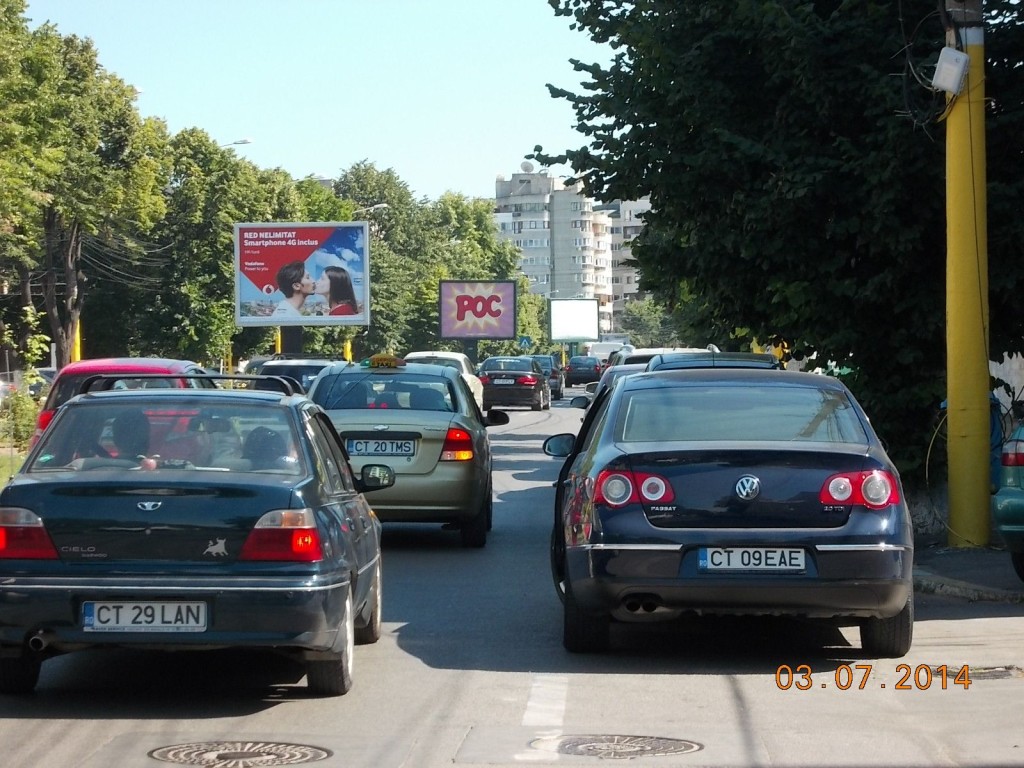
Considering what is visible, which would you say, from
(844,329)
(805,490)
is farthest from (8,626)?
(844,329)

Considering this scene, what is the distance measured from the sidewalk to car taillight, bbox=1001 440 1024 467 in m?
0.93

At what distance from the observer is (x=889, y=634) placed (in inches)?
339

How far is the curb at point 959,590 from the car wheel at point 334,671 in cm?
514

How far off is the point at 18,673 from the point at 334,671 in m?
1.41

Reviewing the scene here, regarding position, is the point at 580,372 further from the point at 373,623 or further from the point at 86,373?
the point at 373,623

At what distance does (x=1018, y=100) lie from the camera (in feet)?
49.9

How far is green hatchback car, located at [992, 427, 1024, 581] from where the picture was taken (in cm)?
1047

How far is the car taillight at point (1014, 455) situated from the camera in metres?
10.6

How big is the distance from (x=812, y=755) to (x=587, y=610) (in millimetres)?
2172

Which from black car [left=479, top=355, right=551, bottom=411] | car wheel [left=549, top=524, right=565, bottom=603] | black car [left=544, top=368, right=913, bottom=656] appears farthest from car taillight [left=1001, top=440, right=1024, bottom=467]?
black car [left=479, top=355, right=551, bottom=411]

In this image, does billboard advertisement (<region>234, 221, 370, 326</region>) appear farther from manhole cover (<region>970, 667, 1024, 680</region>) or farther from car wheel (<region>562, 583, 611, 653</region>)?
manhole cover (<region>970, 667, 1024, 680</region>)

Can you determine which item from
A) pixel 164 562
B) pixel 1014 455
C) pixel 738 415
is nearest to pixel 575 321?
pixel 1014 455

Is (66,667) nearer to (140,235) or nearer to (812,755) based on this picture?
(812,755)
